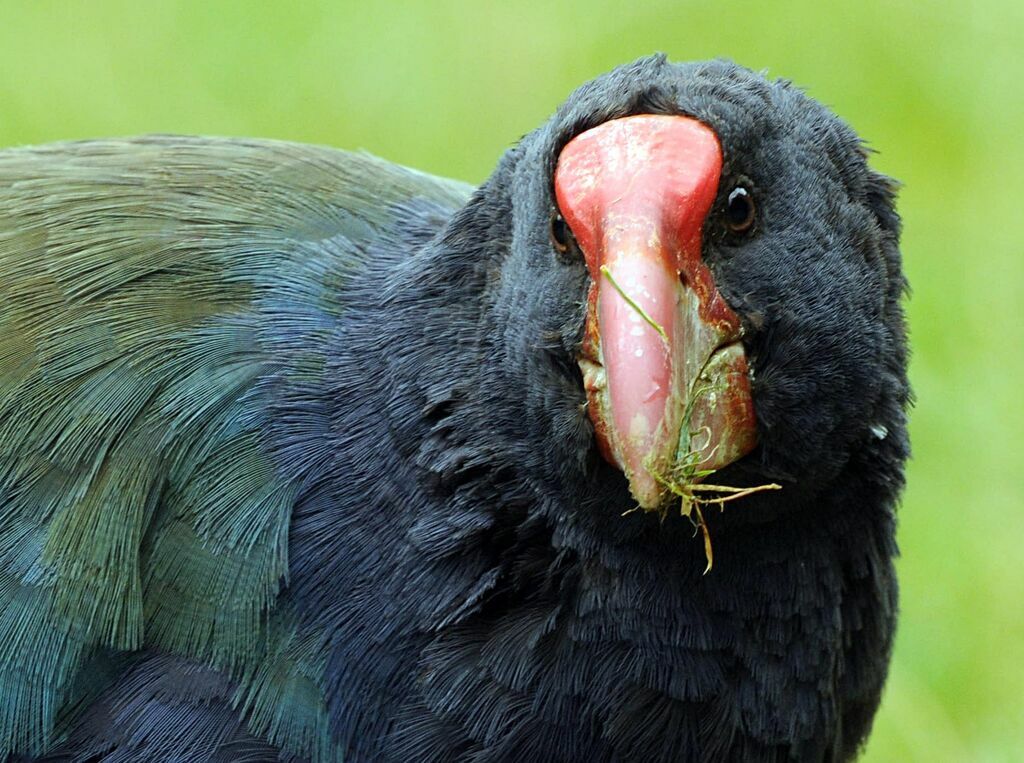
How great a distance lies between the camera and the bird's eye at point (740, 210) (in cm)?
259

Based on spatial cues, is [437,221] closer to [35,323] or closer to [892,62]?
[35,323]

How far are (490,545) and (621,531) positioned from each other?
27 cm

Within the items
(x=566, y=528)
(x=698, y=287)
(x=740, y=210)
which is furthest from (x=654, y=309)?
(x=566, y=528)

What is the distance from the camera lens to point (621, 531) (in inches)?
110

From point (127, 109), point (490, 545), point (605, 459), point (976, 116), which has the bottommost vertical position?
point (490, 545)

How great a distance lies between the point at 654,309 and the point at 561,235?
283 mm

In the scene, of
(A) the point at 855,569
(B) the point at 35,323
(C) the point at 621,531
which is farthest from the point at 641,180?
(B) the point at 35,323

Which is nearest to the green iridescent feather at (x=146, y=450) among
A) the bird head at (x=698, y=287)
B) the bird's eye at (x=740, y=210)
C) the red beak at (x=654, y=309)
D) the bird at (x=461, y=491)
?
the bird at (x=461, y=491)

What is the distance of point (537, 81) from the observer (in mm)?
7250

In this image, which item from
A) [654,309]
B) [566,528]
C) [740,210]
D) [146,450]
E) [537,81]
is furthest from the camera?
[537,81]

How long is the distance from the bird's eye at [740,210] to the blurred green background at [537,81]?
3.36 m

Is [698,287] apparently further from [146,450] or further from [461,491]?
[146,450]

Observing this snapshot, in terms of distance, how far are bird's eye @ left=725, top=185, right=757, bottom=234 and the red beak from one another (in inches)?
2.2

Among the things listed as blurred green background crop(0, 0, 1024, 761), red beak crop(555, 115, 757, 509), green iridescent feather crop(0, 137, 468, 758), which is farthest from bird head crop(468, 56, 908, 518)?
blurred green background crop(0, 0, 1024, 761)
